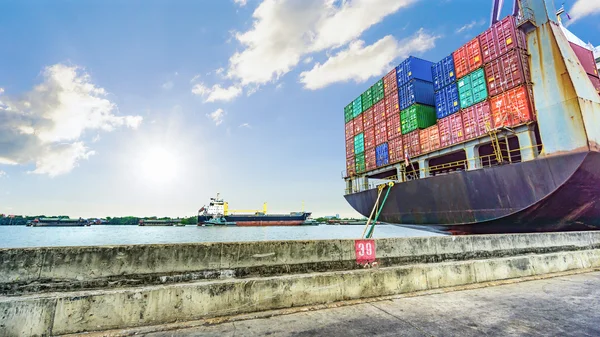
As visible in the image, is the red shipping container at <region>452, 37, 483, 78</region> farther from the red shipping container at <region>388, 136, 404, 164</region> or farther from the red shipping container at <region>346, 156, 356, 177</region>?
the red shipping container at <region>346, 156, 356, 177</region>

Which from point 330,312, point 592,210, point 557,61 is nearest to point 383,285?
point 330,312

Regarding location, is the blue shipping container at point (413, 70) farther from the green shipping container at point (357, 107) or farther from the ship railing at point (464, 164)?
the ship railing at point (464, 164)

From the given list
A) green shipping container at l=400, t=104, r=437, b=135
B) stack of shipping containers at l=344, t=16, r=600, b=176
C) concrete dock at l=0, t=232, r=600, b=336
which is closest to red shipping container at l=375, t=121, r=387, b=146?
stack of shipping containers at l=344, t=16, r=600, b=176

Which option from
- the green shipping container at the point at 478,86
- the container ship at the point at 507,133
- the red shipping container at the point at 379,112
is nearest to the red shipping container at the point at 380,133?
the red shipping container at the point at 379,112

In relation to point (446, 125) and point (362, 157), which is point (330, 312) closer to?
point (446, 125)

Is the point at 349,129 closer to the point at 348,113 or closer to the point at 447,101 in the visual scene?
the point at 348,113

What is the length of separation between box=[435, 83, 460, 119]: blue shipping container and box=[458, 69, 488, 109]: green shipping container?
19.8 inches

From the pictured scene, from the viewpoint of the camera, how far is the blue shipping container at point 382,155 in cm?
2725

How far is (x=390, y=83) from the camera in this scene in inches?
1117

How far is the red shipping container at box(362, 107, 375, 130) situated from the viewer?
3077cm

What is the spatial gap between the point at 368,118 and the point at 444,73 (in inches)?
404

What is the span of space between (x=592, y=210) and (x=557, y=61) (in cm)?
840

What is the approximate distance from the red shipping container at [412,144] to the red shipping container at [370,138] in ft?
16.0

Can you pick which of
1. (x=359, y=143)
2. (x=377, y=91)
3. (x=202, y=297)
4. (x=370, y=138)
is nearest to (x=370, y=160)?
(x=370, y=138)
